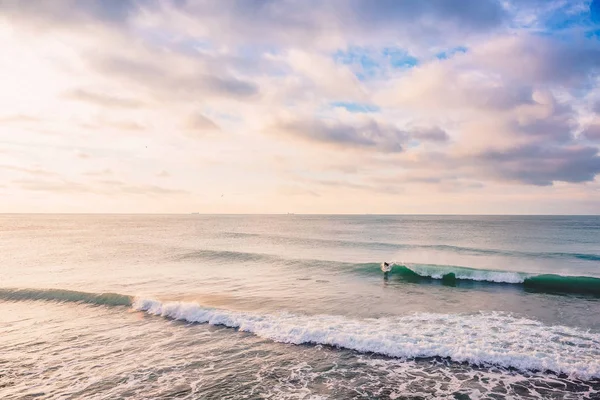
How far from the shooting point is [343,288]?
22.5 meters

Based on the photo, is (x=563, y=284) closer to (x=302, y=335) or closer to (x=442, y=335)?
(x=442, y=335)

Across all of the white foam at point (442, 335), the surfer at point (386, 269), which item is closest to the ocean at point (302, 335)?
the white foam at point (442, 335)

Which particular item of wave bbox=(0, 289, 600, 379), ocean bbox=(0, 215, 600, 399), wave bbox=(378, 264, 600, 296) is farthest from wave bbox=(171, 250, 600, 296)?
wave bbox=(0, 289, 600, 379)

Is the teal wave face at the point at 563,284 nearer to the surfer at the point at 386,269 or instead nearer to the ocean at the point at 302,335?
the ocean at the point at 302,335

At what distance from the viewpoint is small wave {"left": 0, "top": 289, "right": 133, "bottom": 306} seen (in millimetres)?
19125

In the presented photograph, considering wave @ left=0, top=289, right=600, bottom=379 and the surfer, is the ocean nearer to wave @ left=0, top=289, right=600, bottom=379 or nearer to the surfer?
wave @ left=0, top=289, right=600, bottom=379

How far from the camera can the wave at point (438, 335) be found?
36.6 ft

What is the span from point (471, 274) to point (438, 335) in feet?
46.9

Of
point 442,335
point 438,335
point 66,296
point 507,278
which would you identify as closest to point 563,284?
point 507,278

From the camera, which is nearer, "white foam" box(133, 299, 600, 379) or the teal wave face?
"white foam" box(133, 299, 600, 379)

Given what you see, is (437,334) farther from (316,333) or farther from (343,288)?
(343,288)

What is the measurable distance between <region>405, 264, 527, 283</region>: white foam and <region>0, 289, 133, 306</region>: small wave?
21.0m

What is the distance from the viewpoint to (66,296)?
20.2m

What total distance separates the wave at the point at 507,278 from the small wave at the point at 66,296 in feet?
65.4
